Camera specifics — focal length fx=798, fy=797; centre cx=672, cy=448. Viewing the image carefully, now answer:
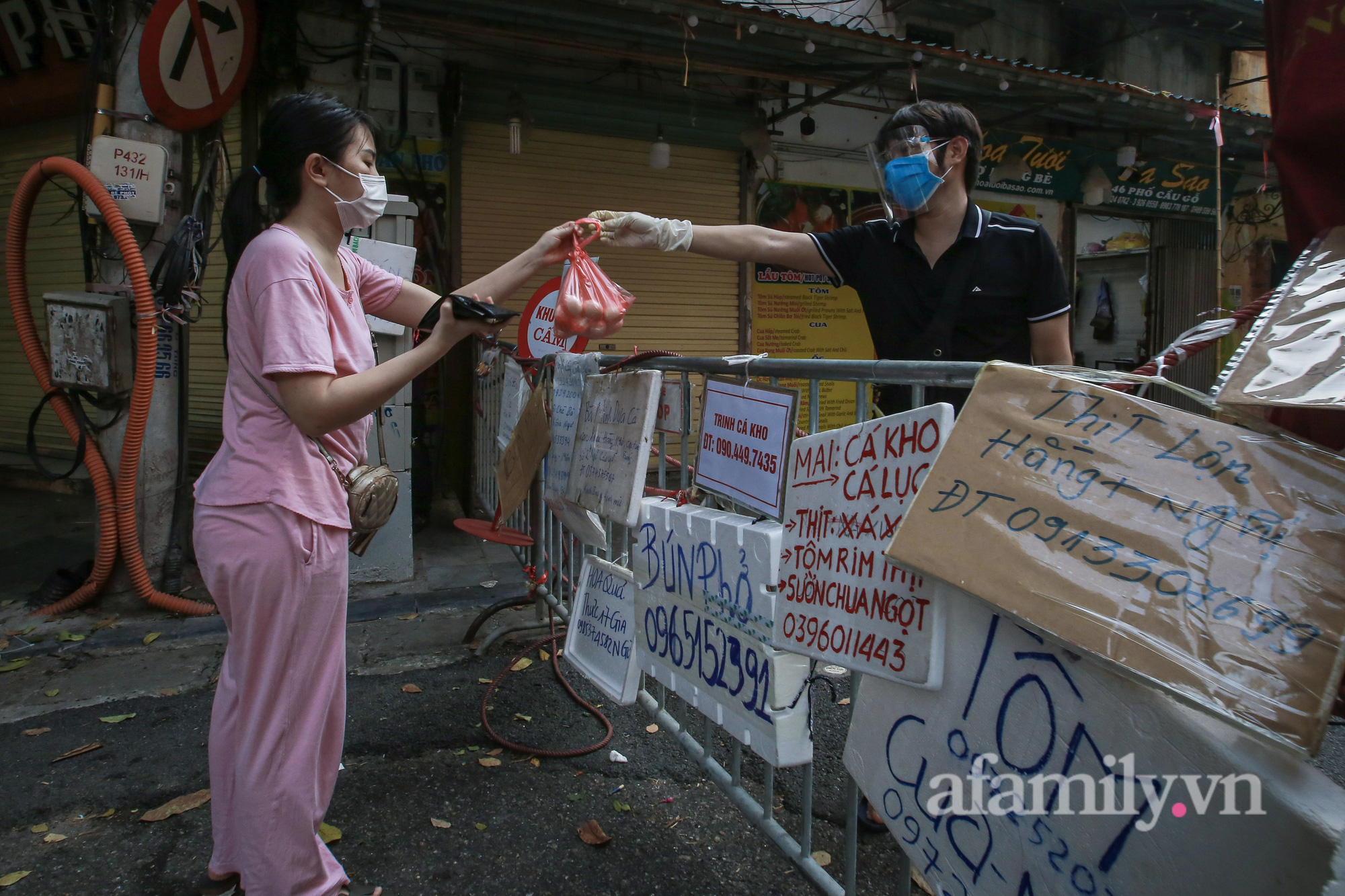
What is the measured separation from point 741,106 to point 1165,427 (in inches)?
323

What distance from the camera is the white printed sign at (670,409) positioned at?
2.75 meters

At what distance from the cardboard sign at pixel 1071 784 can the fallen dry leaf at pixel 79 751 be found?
3258 millimetres

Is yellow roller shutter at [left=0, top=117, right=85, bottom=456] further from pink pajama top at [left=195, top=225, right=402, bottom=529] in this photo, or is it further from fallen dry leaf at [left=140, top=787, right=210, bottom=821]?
pink pajama top at [left=195, top=225, right=402, bottom=529]

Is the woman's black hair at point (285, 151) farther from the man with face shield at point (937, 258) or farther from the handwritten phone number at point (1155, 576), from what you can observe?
the handwritten phone number at point (1155, 576)

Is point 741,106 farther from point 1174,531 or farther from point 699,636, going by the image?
point 1174,531

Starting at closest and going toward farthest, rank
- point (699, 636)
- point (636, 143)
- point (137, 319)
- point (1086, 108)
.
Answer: point (699, 636), point (137, 319), point (636, 143), point (1086, 108)

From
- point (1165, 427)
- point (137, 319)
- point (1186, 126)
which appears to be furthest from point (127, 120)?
point (1186, 126)

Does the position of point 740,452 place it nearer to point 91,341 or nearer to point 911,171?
point 911,171

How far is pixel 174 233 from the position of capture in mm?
4930

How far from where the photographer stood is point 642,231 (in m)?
2.92

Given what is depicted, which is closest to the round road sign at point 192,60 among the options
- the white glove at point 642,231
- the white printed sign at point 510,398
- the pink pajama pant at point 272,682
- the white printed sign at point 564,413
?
the white printed sign at point 510,398

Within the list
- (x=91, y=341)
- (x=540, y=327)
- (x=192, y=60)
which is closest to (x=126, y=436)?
(x=91, y=341)

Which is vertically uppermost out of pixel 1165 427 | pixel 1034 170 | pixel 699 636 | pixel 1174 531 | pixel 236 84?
pixel 1034 170

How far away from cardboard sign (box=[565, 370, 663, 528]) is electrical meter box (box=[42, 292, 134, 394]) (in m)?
3.53
